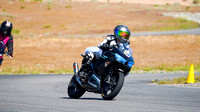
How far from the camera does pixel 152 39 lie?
4525cm

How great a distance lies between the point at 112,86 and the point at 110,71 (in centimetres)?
33

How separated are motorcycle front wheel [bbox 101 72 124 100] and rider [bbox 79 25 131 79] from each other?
Result: 67 cm

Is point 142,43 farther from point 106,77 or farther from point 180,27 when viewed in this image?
point 106,77

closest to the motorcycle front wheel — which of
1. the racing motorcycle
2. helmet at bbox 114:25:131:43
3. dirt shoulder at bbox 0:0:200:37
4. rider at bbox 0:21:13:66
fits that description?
the racing motorcycle

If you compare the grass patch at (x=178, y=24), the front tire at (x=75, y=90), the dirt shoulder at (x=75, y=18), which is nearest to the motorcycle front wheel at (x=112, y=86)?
the front tire at (x=75, y=90)

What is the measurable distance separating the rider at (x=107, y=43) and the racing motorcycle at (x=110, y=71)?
125 millimetres

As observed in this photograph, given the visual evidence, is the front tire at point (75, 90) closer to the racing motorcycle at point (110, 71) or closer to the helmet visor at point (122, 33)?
the racing motorcycle at point (110, 71)

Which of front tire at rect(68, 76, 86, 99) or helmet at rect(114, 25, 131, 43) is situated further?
front tire at rect(68, 76, 86, 99)

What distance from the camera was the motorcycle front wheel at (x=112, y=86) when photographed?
920 centimetres

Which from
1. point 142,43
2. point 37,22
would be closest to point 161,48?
point 142,43

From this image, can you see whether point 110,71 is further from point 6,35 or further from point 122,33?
point 6,35

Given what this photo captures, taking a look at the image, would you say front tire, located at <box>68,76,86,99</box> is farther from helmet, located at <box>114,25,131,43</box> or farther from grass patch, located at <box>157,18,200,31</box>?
grass patch, located at <box>157,18,200,31</box>

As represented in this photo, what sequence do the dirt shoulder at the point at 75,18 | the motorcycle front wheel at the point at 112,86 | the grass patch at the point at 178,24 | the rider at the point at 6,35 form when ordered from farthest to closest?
the dirt shoulder at the point at 75,18
the grass patch at the point at 178,24
the rider at the point at 6,35
the motorcycle front wheel at the point at 112,86

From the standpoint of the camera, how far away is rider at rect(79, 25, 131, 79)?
970 centimetres
